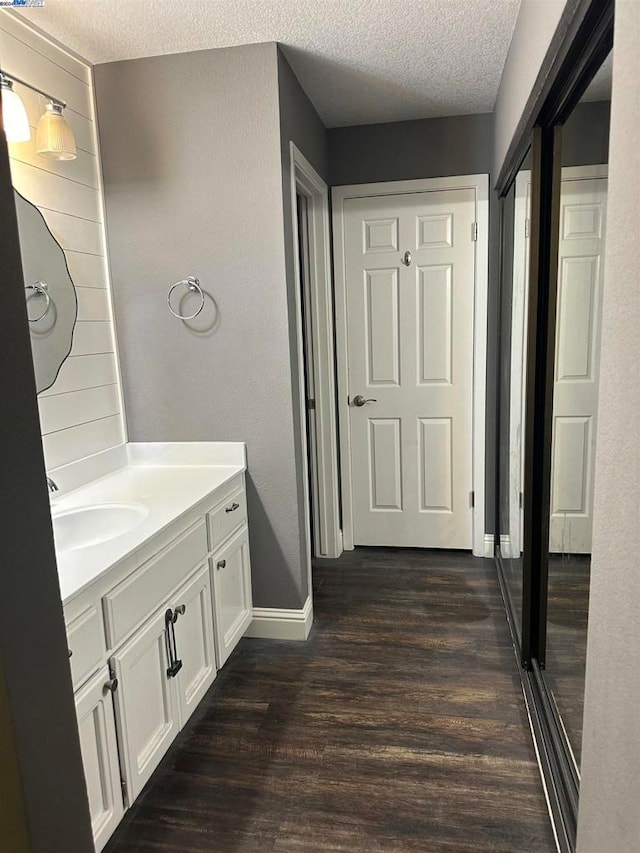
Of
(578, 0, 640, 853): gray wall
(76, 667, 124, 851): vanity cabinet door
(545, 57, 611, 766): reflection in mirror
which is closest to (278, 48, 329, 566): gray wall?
(545, 57, 611, 766): reflection in mirror

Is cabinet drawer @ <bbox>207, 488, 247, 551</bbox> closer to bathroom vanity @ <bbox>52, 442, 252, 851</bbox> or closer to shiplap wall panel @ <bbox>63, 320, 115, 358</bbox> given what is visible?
bathroom vanity @ <bbox>52, 442, 252, 851</bbox>

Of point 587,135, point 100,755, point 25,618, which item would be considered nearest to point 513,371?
point 587,135

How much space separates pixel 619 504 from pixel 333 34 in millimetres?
2183

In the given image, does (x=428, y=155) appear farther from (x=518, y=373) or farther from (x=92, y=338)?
(x=92, y=338)

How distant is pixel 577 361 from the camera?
1.59 m

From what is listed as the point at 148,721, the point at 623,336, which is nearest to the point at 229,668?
the point at 148,721

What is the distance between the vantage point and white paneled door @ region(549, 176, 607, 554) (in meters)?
1.40

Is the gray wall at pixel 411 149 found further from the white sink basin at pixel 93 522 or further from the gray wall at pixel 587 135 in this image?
the white sink basin at pixel 93 522

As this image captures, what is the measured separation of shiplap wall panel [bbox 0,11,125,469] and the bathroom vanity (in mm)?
173

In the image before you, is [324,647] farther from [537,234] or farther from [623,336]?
[623,336]

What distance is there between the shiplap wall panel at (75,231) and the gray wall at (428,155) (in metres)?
1.46

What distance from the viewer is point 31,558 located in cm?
74

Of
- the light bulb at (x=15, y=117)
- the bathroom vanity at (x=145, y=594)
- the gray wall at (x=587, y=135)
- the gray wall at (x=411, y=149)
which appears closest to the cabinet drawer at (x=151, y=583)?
the bathroom vanity at (x=145, y=594)

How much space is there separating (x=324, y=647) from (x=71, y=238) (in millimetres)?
2008
